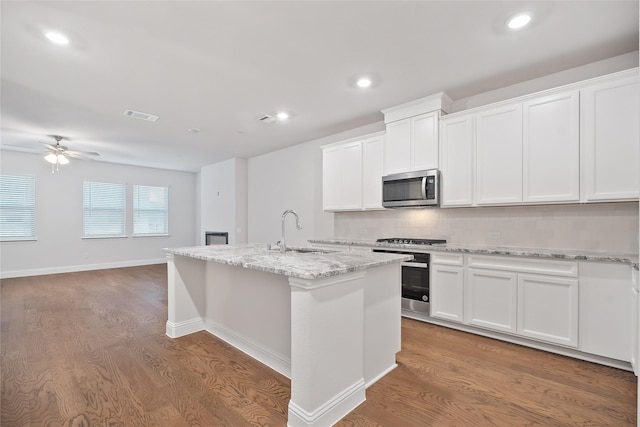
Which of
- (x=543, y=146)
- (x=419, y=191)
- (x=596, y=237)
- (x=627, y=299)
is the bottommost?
(x=627, y=299)

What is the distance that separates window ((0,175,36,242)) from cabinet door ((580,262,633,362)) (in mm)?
9454

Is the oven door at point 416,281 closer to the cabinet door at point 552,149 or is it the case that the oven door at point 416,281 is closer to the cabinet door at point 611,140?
the cabinet door at point 552,149

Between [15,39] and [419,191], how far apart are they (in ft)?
13.1

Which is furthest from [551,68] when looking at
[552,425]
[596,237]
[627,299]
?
[552,425]

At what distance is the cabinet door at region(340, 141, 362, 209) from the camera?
4250mm

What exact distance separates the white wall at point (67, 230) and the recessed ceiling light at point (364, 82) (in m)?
7.19

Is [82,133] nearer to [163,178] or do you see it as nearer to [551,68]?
[163,178]

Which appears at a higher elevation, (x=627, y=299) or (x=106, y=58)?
(x=106, y=58)

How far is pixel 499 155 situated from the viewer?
302cm

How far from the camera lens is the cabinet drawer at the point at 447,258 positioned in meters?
3.10

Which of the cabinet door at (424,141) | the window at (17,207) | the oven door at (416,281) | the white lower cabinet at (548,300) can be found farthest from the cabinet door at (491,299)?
the window at (17,207)

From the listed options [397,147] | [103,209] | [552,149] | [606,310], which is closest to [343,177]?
[397,147]

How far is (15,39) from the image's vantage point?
2.33m

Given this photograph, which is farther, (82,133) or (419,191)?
(82,133)
